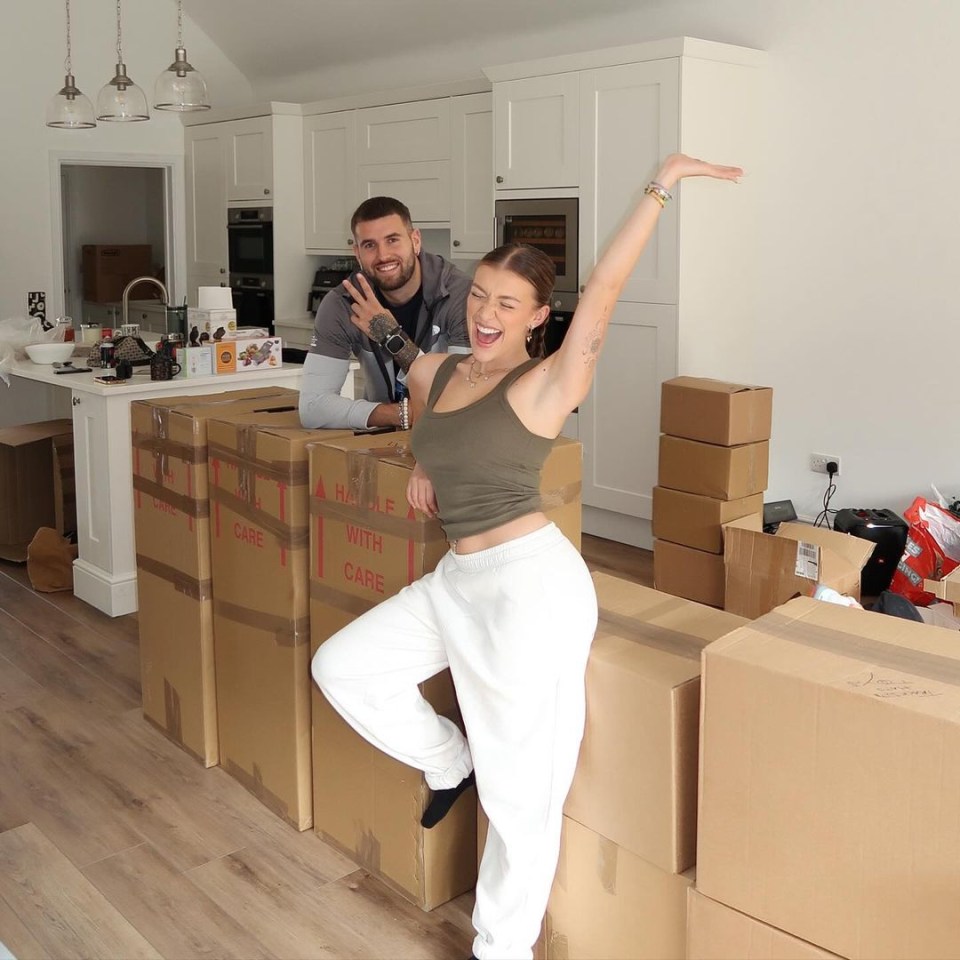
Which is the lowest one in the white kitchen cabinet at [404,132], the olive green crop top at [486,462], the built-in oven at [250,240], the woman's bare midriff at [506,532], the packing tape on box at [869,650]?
the packing tape on box at [869,650]

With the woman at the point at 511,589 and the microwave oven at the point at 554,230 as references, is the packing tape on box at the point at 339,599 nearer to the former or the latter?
the woman at the point at 511,589

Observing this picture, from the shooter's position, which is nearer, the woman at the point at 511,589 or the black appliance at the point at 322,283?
the woman at the point at 511,589

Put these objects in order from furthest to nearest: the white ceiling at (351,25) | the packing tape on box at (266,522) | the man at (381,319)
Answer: the white ceiling at (351,25)
the man at (381,319)
the packing tape on box at (266,522)

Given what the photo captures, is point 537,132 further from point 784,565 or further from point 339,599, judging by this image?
point 339,599

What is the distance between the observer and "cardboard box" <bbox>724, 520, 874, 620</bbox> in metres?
3.90

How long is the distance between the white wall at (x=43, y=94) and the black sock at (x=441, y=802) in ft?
18.6

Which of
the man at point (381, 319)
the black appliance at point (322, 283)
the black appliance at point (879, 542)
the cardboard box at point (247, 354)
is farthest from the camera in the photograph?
the black appliance at point (322, 283)

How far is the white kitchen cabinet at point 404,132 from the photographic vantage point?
6117 millimetres

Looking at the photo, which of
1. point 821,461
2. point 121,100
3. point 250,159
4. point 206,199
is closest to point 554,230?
point 821,461

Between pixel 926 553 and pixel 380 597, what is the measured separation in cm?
265

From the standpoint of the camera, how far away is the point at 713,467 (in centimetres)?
443

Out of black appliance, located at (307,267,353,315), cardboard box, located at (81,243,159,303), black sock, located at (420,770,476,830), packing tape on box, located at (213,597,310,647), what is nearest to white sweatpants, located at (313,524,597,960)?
black sock, located at (420,770,476,830)

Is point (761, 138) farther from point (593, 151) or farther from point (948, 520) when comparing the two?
point (948, 520)

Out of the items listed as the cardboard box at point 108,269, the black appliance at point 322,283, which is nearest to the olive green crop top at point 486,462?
the black appliance at point 322,283
